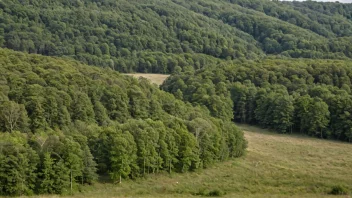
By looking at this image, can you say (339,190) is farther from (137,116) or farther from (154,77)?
(154,77)

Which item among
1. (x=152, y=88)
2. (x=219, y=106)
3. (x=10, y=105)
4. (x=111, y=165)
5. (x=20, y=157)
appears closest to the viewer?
(x=20, y=157)

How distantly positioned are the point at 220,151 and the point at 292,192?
1760cm

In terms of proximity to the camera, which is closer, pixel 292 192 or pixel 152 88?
pixel 292 192

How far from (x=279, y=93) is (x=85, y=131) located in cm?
7102

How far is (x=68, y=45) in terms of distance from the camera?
19862cm

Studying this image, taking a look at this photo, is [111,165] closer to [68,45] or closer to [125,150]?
[125,150]

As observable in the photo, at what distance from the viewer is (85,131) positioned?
65562 millimetres

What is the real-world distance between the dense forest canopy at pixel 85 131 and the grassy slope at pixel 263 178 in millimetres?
2159

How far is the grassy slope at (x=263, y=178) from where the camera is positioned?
6000 centimetres

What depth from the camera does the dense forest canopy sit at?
181 ft

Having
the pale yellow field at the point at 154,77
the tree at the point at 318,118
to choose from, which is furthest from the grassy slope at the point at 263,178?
the pale yellow field at the point at 154,77

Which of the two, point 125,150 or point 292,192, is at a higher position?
point 125,150

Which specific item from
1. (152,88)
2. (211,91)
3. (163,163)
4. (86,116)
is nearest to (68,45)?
(211,91)

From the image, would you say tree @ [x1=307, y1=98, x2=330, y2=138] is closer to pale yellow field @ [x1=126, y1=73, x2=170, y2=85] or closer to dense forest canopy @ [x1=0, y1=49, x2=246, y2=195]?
dense forest canopy @ [x1=0, y1=49, x2=246, y2=195]
